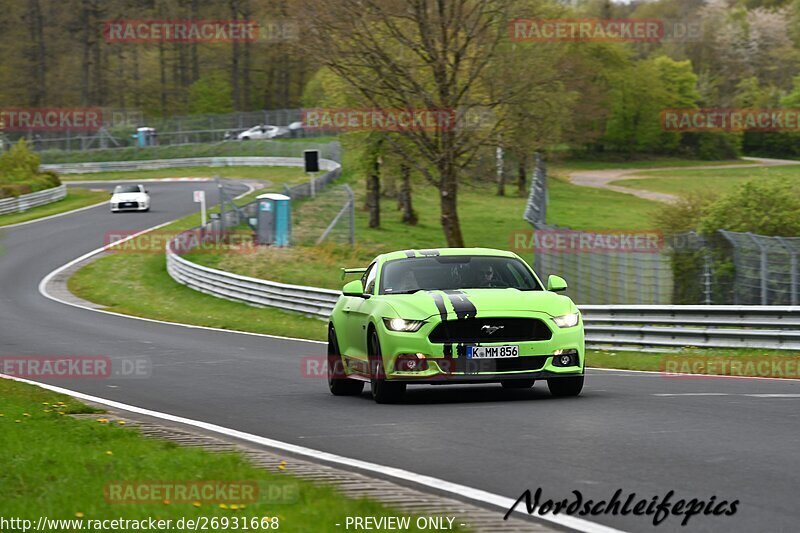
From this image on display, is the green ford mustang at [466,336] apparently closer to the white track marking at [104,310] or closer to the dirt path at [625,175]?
the white track marking at [104,310]

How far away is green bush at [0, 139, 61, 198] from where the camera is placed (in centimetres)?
6669

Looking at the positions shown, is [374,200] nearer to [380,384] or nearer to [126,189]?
[126,189]

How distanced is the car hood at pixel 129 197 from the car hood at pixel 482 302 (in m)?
48.7

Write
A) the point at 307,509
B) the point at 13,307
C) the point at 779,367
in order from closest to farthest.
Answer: the point at 307,509 → the point at 779,367 → the point at 13,307

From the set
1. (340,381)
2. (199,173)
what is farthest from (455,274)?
(199,173)

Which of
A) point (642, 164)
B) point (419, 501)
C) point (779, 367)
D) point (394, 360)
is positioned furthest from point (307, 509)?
point (642, 164)

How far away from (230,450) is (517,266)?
4922 mm

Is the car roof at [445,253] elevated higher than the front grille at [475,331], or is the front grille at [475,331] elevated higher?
the car roof at [445,253]

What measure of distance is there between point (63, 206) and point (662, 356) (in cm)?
4957

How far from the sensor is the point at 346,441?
981 centimetres

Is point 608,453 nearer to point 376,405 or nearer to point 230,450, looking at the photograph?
point 230,450

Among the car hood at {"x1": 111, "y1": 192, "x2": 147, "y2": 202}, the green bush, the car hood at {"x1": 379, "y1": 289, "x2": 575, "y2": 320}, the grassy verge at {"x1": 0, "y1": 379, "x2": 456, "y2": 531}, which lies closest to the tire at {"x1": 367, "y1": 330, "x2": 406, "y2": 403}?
the car hood at {"x1": 379, "y1": 289, "x2": 575, "y2": 320}

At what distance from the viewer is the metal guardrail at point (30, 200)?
61.9 m

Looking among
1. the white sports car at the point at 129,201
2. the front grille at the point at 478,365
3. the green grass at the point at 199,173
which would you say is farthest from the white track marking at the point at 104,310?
the green grass at the point at 199,173
